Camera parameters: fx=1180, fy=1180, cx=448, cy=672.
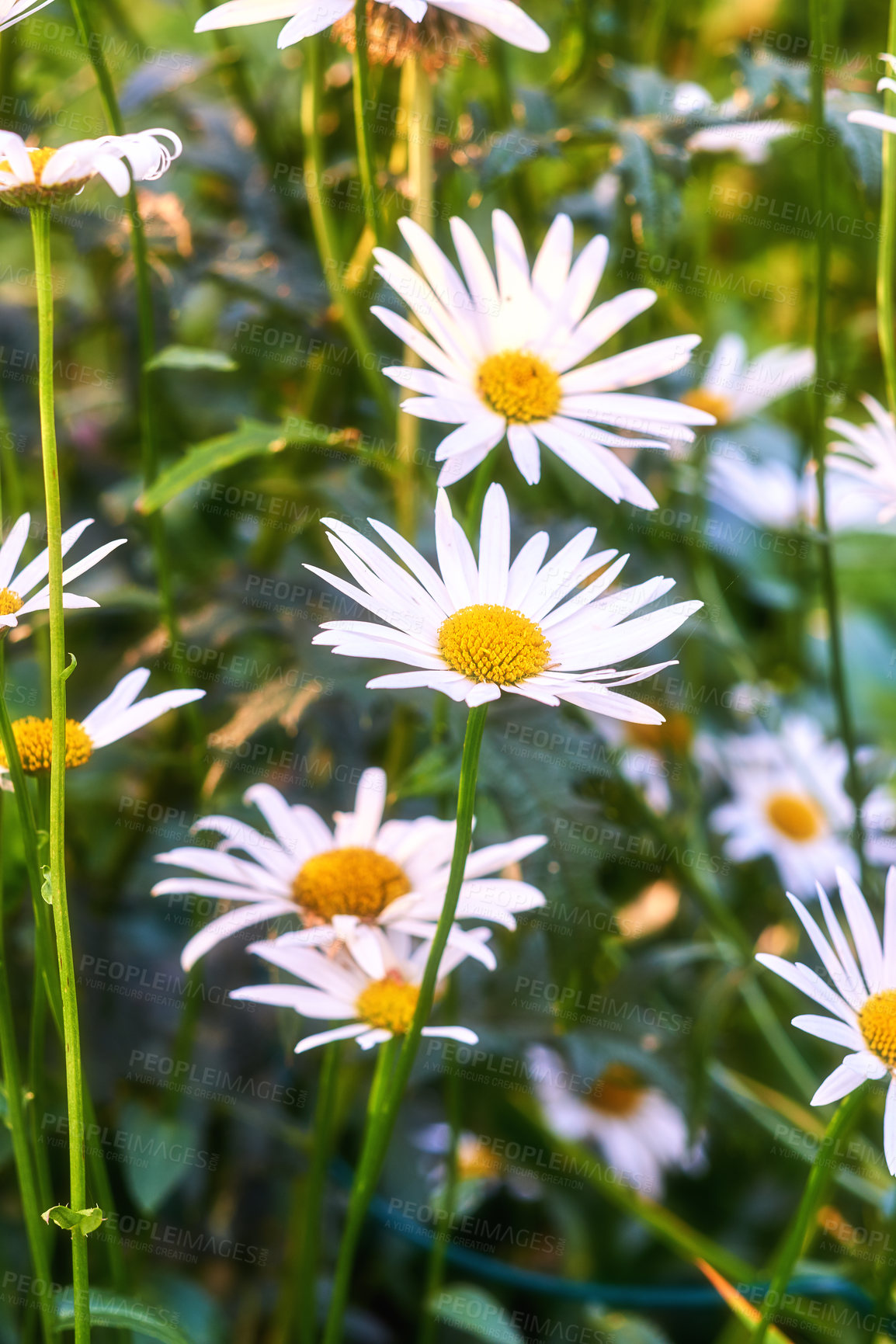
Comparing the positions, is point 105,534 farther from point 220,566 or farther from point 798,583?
point 798,583

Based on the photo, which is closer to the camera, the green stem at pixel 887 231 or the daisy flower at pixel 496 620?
the daisy flower at pixel 496 620

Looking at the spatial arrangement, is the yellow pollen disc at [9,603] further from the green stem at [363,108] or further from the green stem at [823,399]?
the green stem at [823,399]

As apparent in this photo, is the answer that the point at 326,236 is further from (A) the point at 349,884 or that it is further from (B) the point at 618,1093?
(B) the point at 618,1093

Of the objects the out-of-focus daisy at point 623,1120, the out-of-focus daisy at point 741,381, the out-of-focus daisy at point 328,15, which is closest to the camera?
the out-of-focus daisy at point 328,15

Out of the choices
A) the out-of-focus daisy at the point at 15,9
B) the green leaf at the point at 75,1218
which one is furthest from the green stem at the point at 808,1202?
the out-of-focus daisy at the point at 15,9

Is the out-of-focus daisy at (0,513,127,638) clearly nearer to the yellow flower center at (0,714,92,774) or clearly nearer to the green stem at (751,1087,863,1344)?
the yellow flower center at (0,714,92,774)

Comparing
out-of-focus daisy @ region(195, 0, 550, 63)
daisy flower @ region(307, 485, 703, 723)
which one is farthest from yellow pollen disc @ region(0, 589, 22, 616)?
out-of-focus daisy @ region(195, 0, 550, 63)
